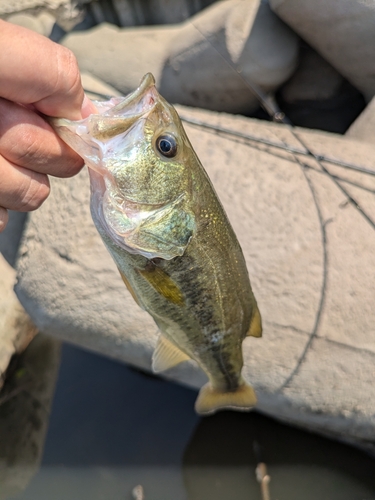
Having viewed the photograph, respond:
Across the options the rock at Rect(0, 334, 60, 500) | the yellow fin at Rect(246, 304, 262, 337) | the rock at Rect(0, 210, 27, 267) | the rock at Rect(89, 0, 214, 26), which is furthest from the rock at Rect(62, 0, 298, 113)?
the rock at Rect(0, 334, 60, 500)

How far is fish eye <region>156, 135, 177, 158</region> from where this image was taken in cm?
101

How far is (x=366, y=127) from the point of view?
235cm

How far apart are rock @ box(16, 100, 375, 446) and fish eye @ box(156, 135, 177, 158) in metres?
1.10

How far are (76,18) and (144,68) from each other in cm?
115

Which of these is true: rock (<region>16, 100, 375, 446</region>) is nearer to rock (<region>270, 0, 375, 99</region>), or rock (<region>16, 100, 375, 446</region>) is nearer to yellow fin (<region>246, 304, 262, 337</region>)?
yellow fin (<region>246, 304, 262, 337</region>)

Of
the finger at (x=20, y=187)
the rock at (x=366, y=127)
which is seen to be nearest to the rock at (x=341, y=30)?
the rock at (x=366, y=127)

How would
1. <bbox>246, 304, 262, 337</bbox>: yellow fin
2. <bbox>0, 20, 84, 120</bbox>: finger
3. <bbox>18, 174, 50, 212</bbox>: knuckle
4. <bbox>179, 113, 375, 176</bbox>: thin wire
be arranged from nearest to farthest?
1. <bbox>0, 20, 84, 120</bbox>: finger
2. <bbox>18, 174, 50, 212</bbox>: knuckle
3. <bbox>246, 304, 262, 337</bbox>: yellow fin
4. <bbox>179, 113, 375, 176</bbox>: thin wire

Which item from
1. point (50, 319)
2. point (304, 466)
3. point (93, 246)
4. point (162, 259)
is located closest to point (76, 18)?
point (93, 246)

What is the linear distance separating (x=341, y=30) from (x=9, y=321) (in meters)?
2.77

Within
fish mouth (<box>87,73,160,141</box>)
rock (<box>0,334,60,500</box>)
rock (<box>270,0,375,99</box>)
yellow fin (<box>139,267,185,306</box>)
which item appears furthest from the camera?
rock (<box>0,334,60,500</box>)

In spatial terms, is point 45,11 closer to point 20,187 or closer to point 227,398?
point 20,187

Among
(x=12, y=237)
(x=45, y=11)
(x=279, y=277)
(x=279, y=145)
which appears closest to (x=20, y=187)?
(x=279, y=277)

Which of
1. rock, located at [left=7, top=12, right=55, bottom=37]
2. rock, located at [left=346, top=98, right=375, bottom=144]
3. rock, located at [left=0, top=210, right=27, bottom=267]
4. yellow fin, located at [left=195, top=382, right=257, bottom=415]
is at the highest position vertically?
rock, located at [left=346, top=98, right=375, bottom=144]

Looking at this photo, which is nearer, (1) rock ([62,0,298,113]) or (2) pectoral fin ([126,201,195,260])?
(2) pectoral fin ([126,201,195,260])
